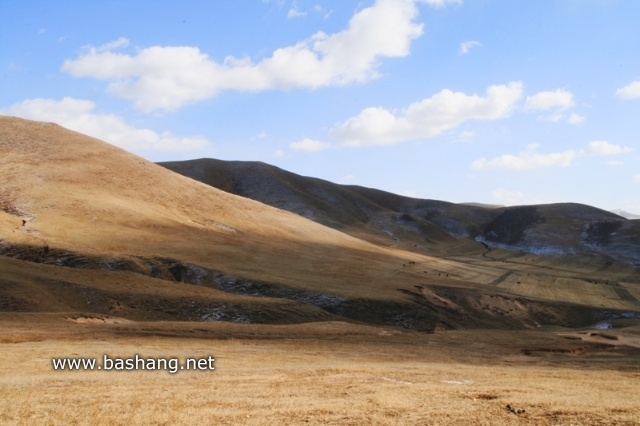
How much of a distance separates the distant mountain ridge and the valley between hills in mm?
8631

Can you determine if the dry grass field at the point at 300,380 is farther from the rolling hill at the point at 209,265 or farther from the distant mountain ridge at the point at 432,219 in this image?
the distant mountain ridge at the point at 432,219

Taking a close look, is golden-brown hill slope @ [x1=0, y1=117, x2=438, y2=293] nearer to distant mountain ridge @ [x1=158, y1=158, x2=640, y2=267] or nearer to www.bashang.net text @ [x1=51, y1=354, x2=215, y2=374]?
www.bashang.net text @ [x1=51, y1=354, x2=215, y2=374]

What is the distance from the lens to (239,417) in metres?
15.6

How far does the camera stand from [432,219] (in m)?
190

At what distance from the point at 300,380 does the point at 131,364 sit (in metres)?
6.77

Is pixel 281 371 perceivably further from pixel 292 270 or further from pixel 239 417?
pixel 292 270

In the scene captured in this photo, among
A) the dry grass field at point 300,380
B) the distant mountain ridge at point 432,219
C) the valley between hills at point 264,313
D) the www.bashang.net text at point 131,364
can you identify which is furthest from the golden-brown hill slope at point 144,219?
the distant mountain ridge at point 432,219

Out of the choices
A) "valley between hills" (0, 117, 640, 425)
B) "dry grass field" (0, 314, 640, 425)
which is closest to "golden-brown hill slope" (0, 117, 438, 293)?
"valley between hills" (0, 117, 640, 425)

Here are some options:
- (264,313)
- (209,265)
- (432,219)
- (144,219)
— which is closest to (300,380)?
(264,313)

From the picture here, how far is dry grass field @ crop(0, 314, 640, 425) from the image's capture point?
1606 cm

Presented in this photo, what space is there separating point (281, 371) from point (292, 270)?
137 feet

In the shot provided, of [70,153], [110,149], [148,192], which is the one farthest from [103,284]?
[110,149]

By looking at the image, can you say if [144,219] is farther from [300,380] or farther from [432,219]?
[432,219]

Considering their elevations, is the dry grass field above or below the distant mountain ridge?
below
